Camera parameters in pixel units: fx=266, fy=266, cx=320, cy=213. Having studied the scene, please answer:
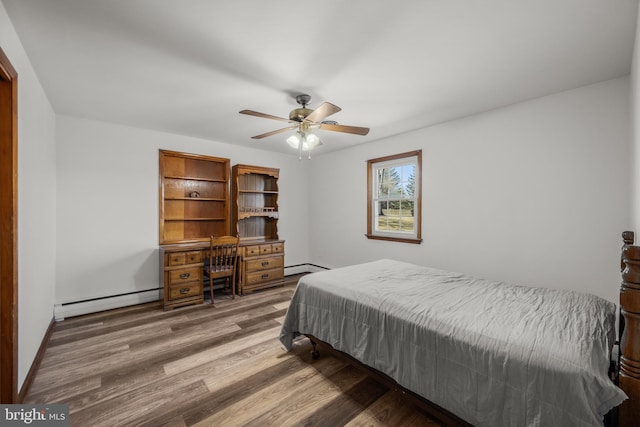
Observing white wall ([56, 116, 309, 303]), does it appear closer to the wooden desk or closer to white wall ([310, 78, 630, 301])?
the wooden desk

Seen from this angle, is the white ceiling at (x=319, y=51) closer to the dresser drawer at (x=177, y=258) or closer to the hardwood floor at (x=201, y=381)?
the dresser drawer at (x=177, y=258)

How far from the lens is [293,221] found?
557 centimetres

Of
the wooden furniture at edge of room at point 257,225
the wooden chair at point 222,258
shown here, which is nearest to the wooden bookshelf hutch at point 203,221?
the wooden furniture at edge of room at point 257,225

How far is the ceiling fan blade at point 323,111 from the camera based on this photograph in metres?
2.16

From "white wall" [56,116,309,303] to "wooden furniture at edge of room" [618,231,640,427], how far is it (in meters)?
4.67

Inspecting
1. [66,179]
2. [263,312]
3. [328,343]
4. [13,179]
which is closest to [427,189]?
[328,343]

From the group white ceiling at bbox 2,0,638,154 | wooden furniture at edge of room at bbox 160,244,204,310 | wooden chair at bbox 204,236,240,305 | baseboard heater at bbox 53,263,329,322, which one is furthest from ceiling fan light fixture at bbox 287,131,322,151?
baseboard heater at bbox 53,263,329,322

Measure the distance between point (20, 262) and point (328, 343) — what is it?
235cm

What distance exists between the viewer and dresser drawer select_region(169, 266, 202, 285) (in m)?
3.62

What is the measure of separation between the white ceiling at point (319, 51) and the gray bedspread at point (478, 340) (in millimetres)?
1838

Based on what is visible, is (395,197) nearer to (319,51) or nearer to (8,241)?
(319,51)

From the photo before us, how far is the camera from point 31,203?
85.3 inches

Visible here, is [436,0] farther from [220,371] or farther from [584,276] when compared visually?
[220,371]

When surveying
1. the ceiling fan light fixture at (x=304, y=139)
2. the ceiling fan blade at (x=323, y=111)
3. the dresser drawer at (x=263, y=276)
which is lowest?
the dresser drawer at (x=263, y=276)
